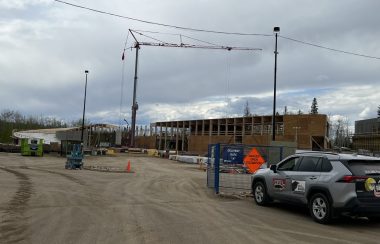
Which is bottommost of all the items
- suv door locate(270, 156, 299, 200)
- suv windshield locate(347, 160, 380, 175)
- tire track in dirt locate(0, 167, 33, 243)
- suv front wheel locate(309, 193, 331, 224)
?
tire track in dirt locate(0, 167, 33, 243)

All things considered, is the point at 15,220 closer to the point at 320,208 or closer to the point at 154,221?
the point at 154,221

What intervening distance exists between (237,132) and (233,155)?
63072 millimetres

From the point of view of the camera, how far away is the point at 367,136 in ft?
285

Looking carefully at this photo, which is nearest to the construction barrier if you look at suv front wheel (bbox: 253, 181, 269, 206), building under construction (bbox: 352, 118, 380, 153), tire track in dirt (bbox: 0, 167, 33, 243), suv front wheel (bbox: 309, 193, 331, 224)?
suv front wheel (bbox: 253, 181, 269, 206)

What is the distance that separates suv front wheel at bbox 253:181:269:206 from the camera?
44.6ft

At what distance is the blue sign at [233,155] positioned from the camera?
17.2m

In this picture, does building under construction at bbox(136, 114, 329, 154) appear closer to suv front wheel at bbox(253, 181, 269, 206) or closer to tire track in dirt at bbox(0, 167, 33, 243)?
suv front wheel at bbox(253, 181, 269, 206)

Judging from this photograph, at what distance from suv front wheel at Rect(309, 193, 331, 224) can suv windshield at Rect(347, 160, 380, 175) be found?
0.97 meters

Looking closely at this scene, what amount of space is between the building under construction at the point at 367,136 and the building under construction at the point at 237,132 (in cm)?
1678

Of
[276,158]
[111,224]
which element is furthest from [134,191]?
[111,224]

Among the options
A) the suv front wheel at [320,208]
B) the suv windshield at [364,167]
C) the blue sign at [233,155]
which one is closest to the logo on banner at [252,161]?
the blue sign at [233,155]

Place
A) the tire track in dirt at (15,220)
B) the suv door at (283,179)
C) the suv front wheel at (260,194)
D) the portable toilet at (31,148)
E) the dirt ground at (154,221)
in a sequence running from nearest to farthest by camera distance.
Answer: the tire track in dirt at (15,220) → the dirt ground at (154,221) → the suv door at (283,179) → the suv front wheel at (260,194) → the portable toilet at (31,148)

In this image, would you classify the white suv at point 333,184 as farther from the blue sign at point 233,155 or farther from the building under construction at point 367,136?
the building under construction at point 367,136

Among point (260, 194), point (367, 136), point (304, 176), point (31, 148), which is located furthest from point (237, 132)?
point (304, 176)
